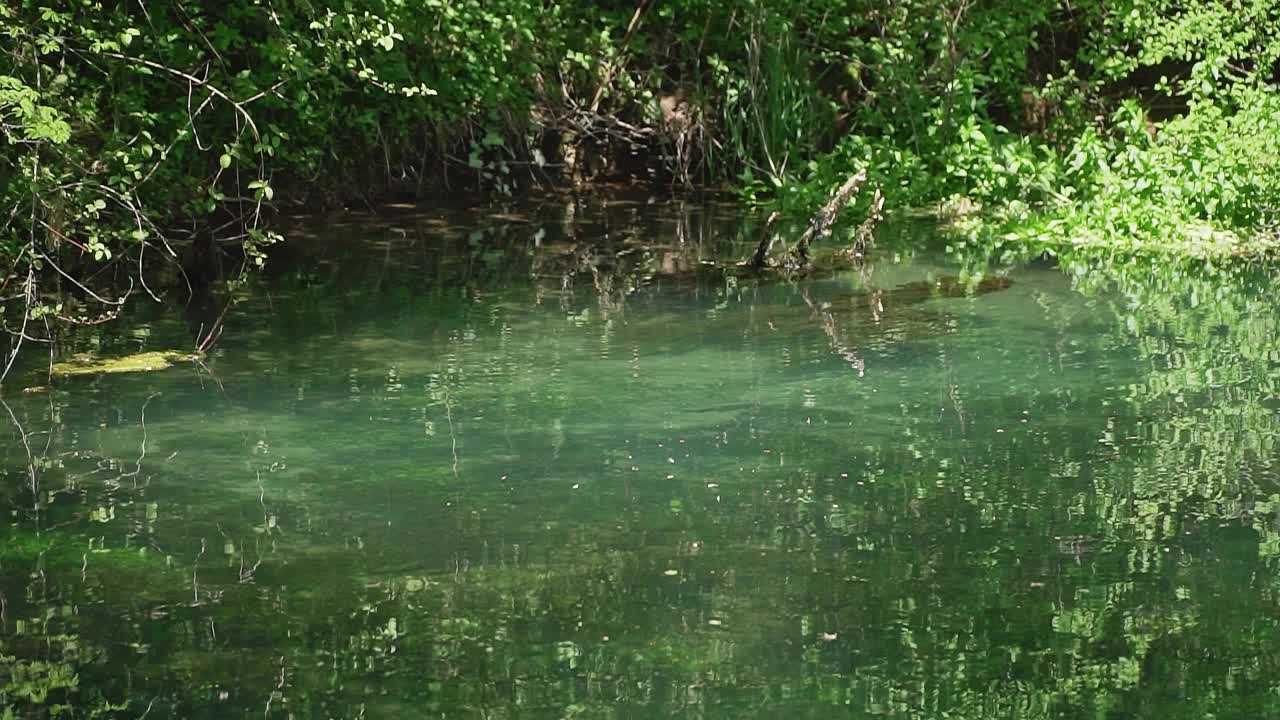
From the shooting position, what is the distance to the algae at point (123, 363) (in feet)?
26.3

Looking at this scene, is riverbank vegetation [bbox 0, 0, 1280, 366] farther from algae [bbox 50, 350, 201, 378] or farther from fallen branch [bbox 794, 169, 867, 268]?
fallen branch [bbox 794, 169, 867, 268]

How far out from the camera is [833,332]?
8.70 m

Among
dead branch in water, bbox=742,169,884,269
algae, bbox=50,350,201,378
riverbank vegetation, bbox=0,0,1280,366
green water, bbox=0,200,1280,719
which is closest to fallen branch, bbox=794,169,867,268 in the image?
dead branch in water, bbox=742,169,884,269

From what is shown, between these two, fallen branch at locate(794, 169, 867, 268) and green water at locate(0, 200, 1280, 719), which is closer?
green water at locate(0, 200, 1280, 719)

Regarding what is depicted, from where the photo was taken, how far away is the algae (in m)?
8.03

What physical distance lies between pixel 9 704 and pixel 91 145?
19.2 feet

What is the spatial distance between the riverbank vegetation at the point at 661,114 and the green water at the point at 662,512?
104 cm

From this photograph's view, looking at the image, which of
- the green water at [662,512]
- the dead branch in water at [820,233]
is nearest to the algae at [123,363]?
the green water at [662,512]

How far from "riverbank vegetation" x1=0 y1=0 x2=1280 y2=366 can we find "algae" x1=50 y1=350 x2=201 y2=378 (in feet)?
0.91

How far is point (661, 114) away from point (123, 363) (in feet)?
25.6

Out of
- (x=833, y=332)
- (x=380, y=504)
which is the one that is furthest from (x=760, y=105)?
(x=380, y=504)

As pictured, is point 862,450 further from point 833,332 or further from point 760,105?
point 760,105

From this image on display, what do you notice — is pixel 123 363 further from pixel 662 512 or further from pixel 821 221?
pixel 821 221

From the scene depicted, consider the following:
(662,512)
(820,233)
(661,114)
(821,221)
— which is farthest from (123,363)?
(661,114)
